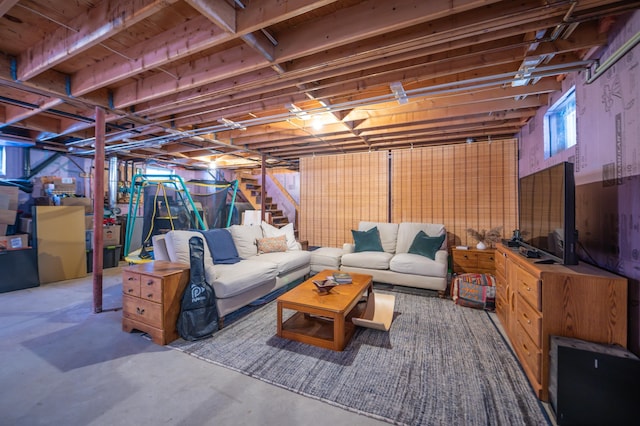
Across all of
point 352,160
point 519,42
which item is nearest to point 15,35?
point 519,42

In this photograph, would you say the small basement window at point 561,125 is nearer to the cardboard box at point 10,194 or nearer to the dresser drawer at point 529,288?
the dresser drawer at point 529,288

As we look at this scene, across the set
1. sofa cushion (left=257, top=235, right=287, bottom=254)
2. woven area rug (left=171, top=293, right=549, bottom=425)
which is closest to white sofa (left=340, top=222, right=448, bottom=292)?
woven area rug (left=171, top=293, right=549, bottom=425)

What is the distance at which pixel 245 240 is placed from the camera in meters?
3.79

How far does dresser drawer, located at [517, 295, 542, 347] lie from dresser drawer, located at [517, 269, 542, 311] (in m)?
0.05

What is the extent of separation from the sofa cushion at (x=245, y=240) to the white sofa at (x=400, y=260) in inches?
56.7

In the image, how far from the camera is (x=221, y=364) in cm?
205

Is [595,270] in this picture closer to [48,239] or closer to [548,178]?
[548,178]

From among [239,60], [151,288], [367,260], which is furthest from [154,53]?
[367,260]

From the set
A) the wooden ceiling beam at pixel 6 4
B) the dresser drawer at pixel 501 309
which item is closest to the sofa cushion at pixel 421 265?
the dresser drawer at pixel 501 309

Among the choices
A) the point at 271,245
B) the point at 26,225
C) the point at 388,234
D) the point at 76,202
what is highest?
the point at 76,202

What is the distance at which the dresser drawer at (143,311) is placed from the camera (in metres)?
2.34

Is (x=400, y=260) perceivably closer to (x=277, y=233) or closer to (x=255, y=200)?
(x=277, y=233)

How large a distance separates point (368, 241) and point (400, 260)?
0.78 m

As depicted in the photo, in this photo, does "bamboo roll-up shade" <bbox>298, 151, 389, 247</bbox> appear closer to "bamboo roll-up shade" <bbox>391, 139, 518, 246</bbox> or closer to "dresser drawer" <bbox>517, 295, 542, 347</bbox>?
"bamboo roll-up shade" <bbox>391, 139, 518, 246</bbox>
